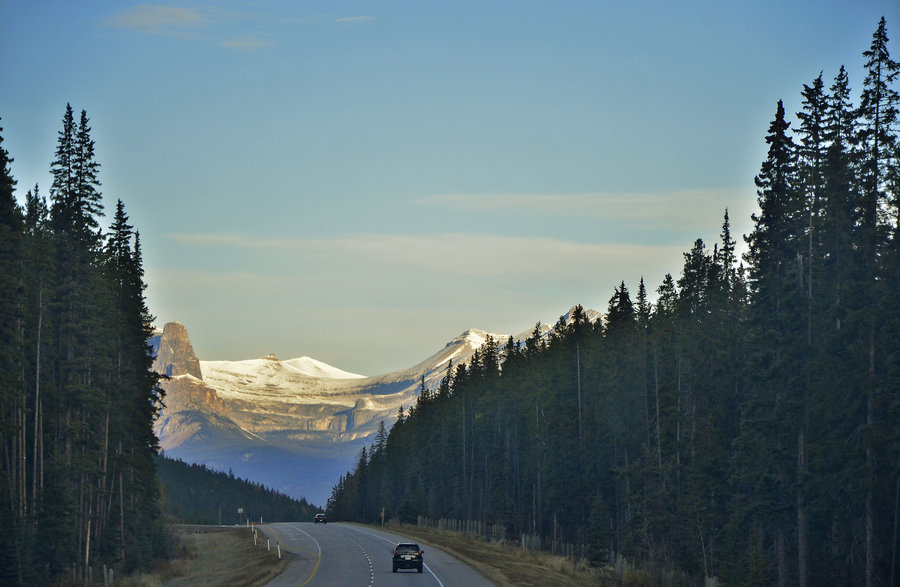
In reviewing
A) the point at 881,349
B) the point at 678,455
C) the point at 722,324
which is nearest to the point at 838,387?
the point at 881,349

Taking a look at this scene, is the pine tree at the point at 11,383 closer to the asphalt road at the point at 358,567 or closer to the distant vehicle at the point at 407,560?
the asphalt road at the point at 358,567

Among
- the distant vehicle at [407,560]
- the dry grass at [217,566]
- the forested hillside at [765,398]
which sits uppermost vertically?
the forested hillside at [765,398]

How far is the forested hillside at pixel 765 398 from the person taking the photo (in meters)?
40.6

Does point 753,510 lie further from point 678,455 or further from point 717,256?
point 717,256

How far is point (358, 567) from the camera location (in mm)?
54750

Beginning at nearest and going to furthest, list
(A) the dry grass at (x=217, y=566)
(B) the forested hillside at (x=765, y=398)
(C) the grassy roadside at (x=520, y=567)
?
(B) the forested hillside at (x=765, y=398) < (C) the grassy roadside at (x=520, y=567) < (A) the dry grass at (x=217, y=566)

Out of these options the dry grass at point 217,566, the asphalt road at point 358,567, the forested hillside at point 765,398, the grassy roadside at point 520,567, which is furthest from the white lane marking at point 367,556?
the forested hillside at point 765,398

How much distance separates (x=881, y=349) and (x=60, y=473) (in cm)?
3850

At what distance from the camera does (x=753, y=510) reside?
156 ft

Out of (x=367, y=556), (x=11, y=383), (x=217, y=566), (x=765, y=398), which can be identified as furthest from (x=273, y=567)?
(x=765, y=398)

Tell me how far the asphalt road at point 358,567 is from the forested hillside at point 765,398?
9519 millimetres

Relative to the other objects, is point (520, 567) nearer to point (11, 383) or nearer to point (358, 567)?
point (358, 567)

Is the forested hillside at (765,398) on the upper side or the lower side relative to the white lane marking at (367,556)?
upper

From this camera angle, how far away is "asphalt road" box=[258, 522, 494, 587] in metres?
46.3
